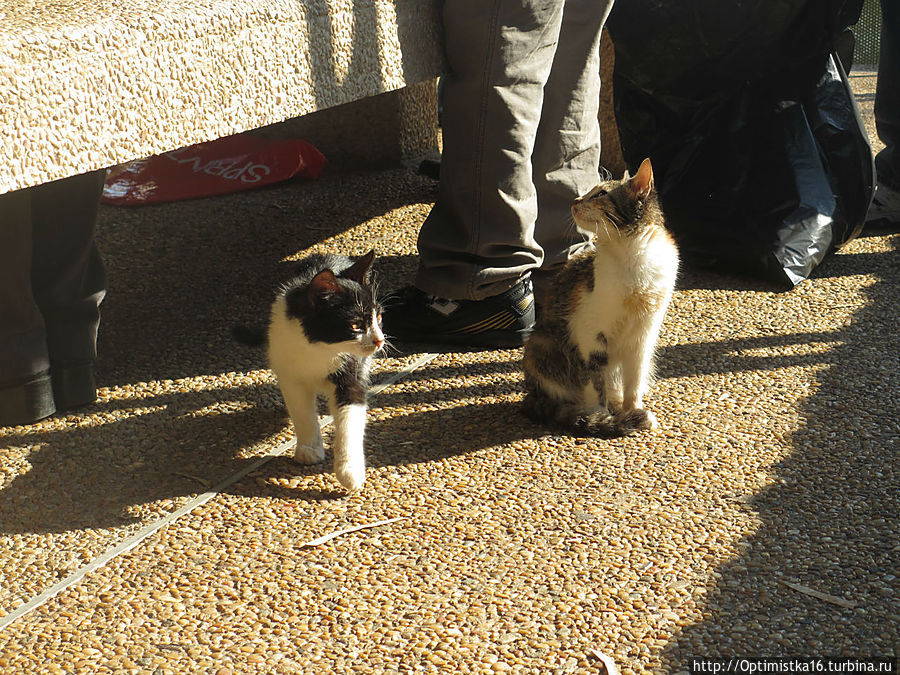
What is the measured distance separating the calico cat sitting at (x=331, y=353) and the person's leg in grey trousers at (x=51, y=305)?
0.71 metres

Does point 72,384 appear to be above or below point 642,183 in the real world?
below

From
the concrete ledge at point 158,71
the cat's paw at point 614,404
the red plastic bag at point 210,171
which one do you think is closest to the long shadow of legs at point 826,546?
the cat's paw at point 614,404

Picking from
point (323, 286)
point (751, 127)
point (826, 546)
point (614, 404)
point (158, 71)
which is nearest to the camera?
point (826, 546)

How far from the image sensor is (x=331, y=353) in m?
2.38

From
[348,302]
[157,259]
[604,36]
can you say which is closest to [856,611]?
[348,302]

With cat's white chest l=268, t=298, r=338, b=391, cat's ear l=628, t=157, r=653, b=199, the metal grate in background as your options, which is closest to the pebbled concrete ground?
cat's white chest l=268, t=298, r=338, b=391

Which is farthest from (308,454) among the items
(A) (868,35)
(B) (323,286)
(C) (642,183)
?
(A) (868,35)

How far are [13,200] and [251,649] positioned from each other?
4.82ft

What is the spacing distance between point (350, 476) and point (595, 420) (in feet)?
2.42

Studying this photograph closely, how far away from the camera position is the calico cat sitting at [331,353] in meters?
2.34

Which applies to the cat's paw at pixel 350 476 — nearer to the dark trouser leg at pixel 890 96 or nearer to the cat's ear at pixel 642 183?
the cat's ear at pixel 642 183

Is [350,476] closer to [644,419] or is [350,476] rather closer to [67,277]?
[644,419]

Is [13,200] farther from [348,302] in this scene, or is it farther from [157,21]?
[348,302]

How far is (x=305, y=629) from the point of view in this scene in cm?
185
